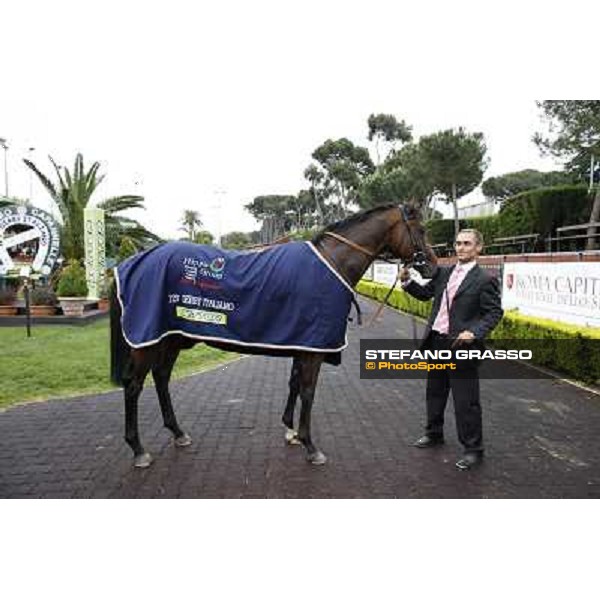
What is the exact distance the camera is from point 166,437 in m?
4.05

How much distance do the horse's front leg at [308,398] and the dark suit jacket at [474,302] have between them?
2.93 ft

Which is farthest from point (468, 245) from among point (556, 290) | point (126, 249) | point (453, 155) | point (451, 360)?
point (126, 249)

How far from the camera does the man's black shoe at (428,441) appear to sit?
3.81 metres

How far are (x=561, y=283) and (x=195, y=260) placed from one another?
199 inches

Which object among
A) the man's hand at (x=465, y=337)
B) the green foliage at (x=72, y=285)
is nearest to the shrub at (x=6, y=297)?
the green foliage at (x=72, y=285)

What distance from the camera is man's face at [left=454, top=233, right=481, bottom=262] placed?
11.1 ft

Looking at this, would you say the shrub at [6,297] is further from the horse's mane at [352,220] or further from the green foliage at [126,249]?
the horse's mane at [352,220]

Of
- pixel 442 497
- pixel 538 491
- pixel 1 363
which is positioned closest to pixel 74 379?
pixel 1 363

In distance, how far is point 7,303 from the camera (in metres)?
12.5

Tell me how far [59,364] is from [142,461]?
3.60 metres

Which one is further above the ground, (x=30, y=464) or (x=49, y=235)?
(x=49, y=235)

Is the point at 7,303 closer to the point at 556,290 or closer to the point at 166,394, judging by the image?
the point at 166,394

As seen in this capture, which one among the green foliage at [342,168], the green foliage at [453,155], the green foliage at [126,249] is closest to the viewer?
the green foliage at [342,168]

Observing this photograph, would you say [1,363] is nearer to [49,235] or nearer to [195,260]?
[195,260]
